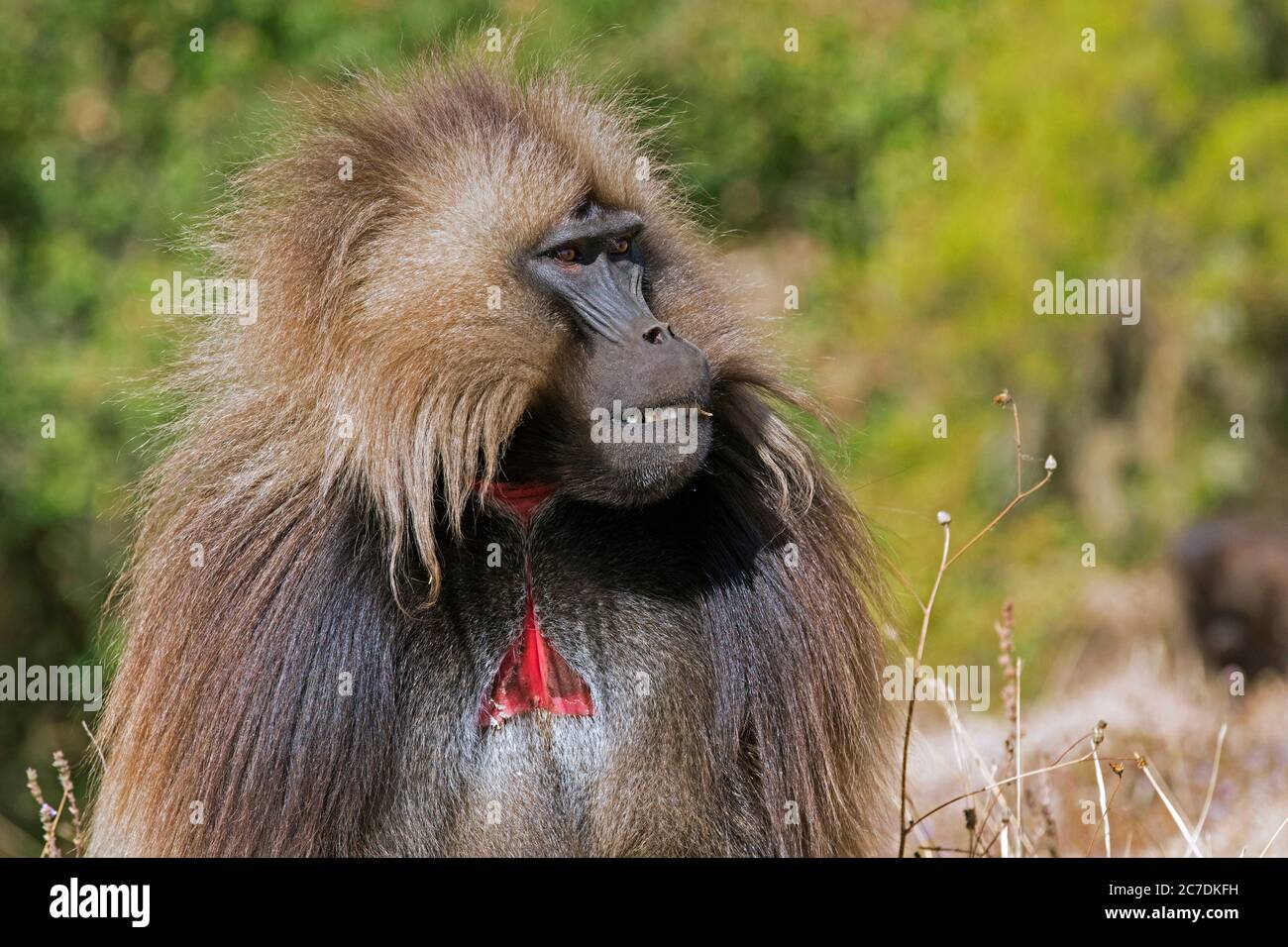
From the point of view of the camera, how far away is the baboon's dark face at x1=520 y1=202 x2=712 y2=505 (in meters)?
3.63

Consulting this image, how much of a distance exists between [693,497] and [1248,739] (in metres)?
3.56

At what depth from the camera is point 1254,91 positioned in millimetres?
14102

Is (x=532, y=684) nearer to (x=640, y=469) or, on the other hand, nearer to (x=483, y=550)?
(x=483, y=550)

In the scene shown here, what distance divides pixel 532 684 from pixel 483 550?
35 centimetres

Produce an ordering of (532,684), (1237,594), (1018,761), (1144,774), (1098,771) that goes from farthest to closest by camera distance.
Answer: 1. (1237,594)
2. (1144,774)
3. (1018,761)
4. (1098,771)
5. (532,684)

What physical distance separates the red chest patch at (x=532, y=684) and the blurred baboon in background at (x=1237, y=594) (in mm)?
9326

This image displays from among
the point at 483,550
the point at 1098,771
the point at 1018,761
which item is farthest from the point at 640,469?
the point at 1098,771

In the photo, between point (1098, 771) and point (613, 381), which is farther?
point (1098, 771)

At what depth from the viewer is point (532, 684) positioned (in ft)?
12.7

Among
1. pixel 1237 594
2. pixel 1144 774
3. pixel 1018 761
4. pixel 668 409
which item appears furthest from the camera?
pixel 1237 594

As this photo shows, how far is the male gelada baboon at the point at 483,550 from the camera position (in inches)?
144

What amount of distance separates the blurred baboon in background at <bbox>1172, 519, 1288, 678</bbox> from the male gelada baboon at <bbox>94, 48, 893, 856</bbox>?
8901mm

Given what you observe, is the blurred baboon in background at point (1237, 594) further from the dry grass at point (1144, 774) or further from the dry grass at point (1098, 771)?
the dry grass at point (1144, 774)

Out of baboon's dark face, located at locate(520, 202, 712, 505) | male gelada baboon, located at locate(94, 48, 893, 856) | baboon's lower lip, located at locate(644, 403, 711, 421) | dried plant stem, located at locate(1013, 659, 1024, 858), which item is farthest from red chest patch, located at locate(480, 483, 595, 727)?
dried plant stem, located at locate(1013, 659, 1024, 858)
